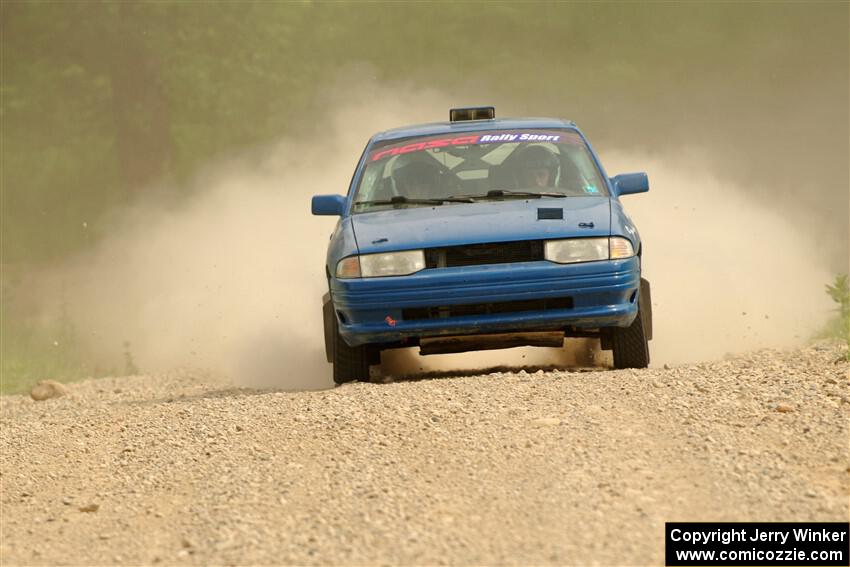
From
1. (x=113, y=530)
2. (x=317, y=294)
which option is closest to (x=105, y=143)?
(x=317, y=294)

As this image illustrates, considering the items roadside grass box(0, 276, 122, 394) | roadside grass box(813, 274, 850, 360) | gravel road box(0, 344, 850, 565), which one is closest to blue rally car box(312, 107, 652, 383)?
gravel road box(0, 344, 850, 565)

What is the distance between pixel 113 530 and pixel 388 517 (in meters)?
1.15

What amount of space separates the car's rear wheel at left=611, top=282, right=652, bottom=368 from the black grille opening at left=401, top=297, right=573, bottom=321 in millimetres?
600

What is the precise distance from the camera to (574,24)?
961 inches

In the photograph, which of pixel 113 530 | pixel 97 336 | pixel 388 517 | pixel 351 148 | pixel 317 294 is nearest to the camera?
pixel 388 517

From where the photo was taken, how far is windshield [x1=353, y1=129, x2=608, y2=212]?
945 centimetres

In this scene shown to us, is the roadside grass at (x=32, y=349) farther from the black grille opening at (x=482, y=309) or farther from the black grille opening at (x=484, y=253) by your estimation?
the black grille opening at (x=484, y=253)

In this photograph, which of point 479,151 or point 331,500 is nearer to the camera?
point 331,500

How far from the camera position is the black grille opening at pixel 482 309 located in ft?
28.0

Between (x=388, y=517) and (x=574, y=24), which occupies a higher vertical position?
(x=574, y=24)

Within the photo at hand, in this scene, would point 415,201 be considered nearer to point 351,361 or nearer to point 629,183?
point 351,361

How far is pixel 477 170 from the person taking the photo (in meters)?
9.66

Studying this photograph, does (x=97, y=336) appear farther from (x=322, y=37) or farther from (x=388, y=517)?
(x=388, y=517)

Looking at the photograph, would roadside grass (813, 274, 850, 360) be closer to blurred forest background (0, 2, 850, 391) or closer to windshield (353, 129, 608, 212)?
windshield (353, 129, 608, 212)
